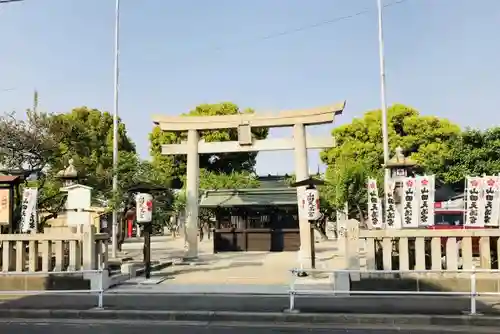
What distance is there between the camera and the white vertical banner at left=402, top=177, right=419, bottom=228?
1362 centimetres

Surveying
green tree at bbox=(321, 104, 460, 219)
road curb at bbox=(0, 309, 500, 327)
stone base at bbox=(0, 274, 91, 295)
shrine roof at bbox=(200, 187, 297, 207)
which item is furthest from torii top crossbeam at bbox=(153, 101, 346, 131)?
green tree at bbox=(321, 104, 460, 219)

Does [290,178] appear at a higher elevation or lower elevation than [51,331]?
higher

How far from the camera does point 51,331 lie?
27.9 ft

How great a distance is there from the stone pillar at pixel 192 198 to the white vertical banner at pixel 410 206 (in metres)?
9.56

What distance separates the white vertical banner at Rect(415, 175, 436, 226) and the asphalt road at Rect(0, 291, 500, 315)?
340cm

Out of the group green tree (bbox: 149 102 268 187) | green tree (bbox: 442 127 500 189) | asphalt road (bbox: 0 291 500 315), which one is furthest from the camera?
green tree (bbox: 149 102 268 187)

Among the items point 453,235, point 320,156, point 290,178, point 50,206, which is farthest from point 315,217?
point 320,156

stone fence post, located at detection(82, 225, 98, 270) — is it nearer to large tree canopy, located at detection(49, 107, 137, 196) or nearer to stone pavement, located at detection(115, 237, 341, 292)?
stone pavement, located at detection(115, 237, 341, 292)

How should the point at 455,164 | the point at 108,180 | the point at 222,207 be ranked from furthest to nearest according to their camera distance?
the point at 455,164
the point at 222,207
the point at 108,180

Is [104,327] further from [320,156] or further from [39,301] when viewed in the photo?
[320,156]

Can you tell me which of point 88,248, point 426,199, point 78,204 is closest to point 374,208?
point 426,199

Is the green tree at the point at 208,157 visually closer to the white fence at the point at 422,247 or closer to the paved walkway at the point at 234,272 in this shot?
the paved walkway at the point at 234,272

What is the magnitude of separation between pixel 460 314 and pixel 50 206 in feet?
49.9

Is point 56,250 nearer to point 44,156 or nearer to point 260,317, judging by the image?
point 260,317
